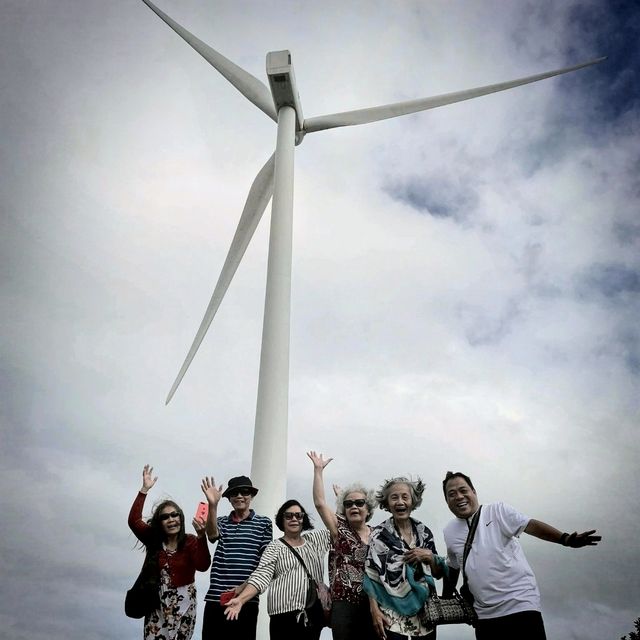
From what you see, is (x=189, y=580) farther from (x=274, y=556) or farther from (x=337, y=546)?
(x=337, y=546)

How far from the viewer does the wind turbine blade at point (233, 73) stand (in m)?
24.5

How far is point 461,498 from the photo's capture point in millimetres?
8078

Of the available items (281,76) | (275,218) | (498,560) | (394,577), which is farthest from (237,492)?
(281,76)

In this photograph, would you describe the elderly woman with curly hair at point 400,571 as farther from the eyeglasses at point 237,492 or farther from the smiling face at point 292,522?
the eyeglasses at point 237,492

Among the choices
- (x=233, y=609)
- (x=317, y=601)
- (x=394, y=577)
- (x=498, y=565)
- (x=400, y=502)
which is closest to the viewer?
(x=233, y=609)

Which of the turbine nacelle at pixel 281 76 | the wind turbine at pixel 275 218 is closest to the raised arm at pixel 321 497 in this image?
the wind turbine at pixel 275 218

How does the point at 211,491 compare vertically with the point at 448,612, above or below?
above

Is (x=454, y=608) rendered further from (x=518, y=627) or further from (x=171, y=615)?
(x=171, y=615)

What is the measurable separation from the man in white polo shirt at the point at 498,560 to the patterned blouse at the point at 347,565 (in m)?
1.20

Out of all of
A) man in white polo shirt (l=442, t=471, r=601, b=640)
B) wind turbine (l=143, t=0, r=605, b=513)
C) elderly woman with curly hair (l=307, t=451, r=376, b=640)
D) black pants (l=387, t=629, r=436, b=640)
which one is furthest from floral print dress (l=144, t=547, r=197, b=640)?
wind turbine (l=143, t=0, r=605, b=513)

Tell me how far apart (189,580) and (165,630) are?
677 millimetres

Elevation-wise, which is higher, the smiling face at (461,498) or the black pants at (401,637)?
the smiling face at (461,498)

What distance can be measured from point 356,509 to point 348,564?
2.45ft

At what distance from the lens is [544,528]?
24.2 ft
